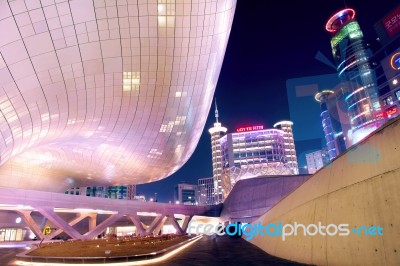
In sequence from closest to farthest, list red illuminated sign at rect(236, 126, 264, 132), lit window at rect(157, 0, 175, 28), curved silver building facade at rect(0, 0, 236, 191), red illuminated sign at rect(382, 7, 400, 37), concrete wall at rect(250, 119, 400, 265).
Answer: concrete wall at rect(250, 119, 400, 265) < curved silver building facade at rect(0, 0, 236, 191) < lit window at rect(157, 0, 175, 28) < red illuminated sign at rect(382, 7, 400, 37) < red illuminated sign at rect(236, 126, 264, 132)

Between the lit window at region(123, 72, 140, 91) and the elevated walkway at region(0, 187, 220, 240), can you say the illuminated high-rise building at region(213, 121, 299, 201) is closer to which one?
the elevated walkway at region(0, 187, 220, 240)

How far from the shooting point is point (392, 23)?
8350 centimetres

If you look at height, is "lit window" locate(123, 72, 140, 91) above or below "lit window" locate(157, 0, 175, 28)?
below

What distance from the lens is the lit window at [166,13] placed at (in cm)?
1606

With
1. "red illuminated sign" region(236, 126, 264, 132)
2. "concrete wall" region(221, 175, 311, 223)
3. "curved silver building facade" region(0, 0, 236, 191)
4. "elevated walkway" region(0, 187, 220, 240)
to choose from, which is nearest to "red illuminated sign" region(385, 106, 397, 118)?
"concrete wall" region(221, 175, 311, 223)

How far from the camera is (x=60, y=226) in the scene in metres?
35.3

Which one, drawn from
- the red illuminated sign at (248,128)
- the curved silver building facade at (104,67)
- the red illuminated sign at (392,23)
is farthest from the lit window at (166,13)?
the red illuminated sign at (248,128)

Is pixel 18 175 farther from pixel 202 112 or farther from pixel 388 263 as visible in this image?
pixel 388 263

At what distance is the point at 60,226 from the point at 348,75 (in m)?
105

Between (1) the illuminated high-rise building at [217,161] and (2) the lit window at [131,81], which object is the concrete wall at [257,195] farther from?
(1) the illuminated high-rise building at [217,161]

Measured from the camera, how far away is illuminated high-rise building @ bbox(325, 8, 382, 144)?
91.8m

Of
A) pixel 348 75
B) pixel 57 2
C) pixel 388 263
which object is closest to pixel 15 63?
pixel 57 2

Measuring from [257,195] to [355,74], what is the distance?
71043 millimetres

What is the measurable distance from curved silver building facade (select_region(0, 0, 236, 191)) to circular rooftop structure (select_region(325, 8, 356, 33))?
111 metres
